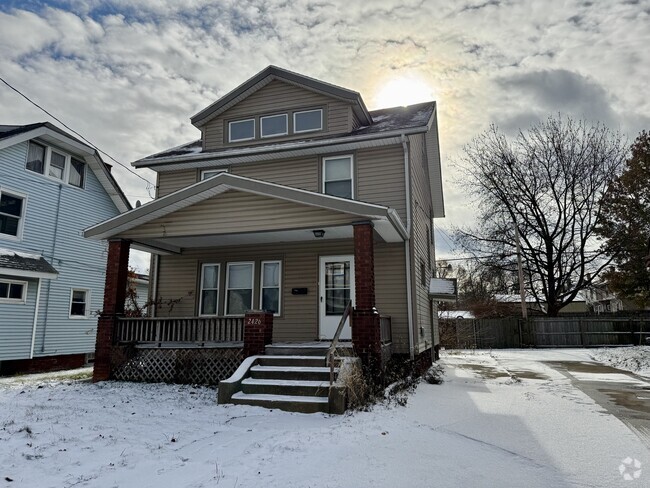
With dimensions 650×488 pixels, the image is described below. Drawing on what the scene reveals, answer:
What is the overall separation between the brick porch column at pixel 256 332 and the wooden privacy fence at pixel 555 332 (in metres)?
16.4

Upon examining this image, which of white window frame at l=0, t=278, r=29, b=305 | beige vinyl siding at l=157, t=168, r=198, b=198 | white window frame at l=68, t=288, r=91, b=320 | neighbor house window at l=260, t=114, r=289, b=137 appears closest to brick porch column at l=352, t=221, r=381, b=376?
neighbor house window at l=260, t=114, r=289, b=137

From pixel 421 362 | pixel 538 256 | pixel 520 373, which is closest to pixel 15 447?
pixel 421 362

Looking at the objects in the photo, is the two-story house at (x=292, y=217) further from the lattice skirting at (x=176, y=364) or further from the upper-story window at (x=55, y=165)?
the upper-story window at (x=55, y=165)

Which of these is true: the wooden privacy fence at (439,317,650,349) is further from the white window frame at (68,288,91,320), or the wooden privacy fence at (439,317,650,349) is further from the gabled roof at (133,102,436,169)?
the white window frame at (68,288,91,320)

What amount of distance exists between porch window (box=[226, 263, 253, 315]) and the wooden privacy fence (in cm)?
1443

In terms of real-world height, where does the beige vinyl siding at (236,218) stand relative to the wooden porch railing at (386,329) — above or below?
above

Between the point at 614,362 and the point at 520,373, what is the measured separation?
5499mm

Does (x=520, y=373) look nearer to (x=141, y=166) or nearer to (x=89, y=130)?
(x=141, y=166)

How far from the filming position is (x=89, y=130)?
14.4 meters

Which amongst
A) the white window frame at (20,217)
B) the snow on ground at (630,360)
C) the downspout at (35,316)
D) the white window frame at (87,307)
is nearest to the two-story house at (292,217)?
the white window frame at (20,217)

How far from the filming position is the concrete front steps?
20.9ft

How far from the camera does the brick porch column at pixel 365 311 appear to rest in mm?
7719

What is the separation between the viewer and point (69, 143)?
1430 cm

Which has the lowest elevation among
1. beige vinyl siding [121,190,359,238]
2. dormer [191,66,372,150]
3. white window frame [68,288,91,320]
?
white window frame [68,288,91,320]
